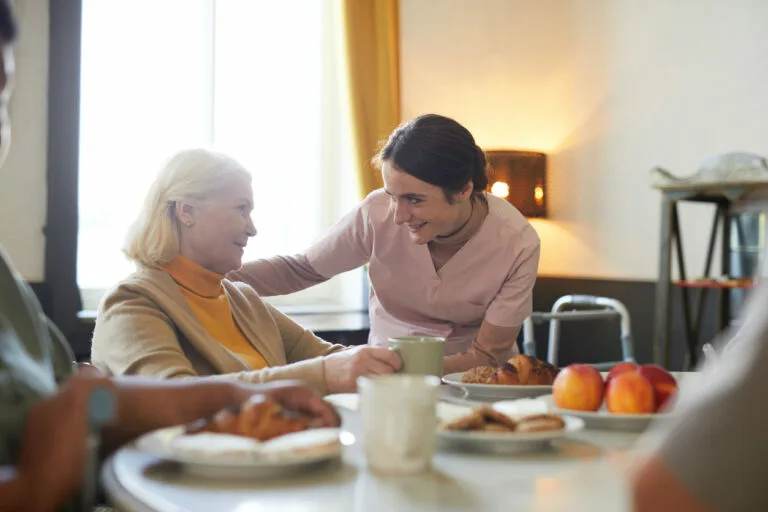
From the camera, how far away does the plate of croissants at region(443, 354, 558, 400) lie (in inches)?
55.5

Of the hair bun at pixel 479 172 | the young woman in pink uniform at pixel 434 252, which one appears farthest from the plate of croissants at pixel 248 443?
the hair bun at pixel 479 172

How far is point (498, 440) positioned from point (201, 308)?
872mm

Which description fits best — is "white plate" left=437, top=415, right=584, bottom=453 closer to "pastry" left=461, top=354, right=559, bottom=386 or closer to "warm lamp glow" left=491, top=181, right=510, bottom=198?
"pastry" left=461, top=354, right=559, bottom=386

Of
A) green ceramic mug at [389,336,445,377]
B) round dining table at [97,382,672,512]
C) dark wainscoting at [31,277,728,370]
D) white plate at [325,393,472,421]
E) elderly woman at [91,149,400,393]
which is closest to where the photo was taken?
round dining table at [97,382,672,512]

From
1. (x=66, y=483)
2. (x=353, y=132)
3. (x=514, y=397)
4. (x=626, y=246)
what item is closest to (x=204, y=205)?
(x=514, y=397)

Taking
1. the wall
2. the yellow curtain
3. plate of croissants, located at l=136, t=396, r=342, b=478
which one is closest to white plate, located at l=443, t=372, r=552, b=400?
plate of croissants, located at l=136, t=396, r=342, b=478

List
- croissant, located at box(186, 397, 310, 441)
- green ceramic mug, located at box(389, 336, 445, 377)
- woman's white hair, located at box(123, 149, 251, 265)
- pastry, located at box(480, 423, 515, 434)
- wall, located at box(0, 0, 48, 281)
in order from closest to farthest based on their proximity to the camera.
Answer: croissant, located at box(186, 397, 310, 441), pastry, located at box(480, 423, 515, 434), green ceramic mug, located at box(389, 336, 445, 377), woman's white hair, located at box(123, 149, 251, 265), wall, located at box(0, 0, 48, 281)

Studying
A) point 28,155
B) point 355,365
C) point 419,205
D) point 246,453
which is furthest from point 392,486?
point 28,155

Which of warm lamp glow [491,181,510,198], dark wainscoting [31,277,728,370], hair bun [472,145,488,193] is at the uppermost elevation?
warm lamp glow [491,181,510,198]

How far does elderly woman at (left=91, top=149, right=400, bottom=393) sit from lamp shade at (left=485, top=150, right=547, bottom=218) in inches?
89.0

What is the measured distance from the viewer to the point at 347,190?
4199 mm

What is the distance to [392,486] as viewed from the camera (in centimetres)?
88

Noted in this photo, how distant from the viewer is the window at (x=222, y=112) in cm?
359

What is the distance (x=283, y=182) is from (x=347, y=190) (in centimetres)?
32
